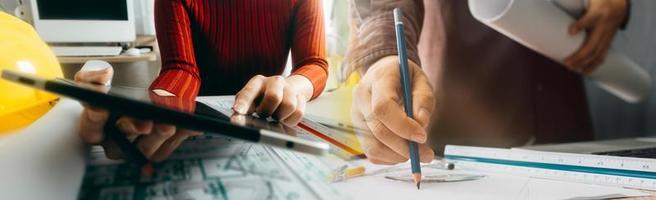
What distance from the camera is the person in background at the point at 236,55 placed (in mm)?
374

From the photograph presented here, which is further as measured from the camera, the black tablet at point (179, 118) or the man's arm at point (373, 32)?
the man's arm at point (373, 32)

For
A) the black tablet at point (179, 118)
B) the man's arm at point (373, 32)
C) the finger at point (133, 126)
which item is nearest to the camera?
the black tablet at point (179, 118)

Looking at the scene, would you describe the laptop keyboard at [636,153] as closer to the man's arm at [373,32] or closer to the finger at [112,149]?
the man's arm at [373,32]

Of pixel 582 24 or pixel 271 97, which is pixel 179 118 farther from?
pixel 582 24

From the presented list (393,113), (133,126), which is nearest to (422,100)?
(393,113)

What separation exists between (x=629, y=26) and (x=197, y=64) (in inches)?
19.3

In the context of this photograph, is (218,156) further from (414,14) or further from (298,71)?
(414,14)

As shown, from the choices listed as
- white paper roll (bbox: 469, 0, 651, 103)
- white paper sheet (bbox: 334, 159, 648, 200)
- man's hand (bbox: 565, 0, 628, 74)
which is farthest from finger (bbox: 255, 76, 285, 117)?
man's hand (bbox: 565, 0, 628, 74)

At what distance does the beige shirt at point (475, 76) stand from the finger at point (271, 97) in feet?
0.27

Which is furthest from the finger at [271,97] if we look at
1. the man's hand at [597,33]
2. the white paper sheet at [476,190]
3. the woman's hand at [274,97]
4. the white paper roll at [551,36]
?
Answer: the man's hand at [597,33]

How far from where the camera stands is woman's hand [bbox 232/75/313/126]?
1.27 ft

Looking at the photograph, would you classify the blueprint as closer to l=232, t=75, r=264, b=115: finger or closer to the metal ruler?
l=232, t=75, r=264, b=115: finger

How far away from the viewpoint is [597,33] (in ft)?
1.66

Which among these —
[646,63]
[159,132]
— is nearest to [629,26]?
[646,63]
